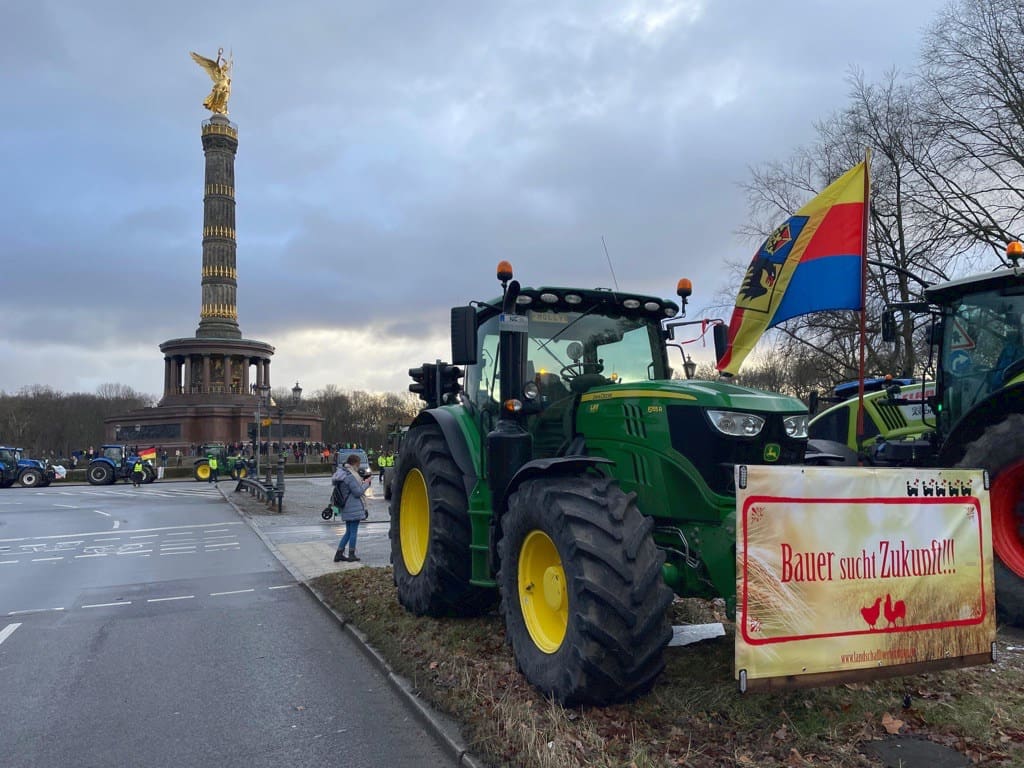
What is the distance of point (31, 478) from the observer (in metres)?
40.0

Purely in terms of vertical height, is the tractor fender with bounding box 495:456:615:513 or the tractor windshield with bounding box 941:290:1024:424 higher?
the tractor windshield with bounding box 941:290:1024:424

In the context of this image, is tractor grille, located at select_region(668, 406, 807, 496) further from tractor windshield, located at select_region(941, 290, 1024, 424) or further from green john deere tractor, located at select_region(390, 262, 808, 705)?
tractor windshield, located at select_region(941, 290, 1024, 424)

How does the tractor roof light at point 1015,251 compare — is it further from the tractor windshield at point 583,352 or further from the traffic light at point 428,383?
the traffic light at point 428,383

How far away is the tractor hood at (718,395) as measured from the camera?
186 inches

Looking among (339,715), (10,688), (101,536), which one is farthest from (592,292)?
(101,536)

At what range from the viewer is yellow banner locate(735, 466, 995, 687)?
3.79 m

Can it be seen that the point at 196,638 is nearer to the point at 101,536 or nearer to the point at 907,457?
the point at 907,457

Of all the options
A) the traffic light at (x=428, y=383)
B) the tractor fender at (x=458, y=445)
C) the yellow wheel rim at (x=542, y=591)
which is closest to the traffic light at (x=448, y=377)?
the traffic light at (x=428, y=383)

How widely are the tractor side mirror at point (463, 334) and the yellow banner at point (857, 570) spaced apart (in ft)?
7.86

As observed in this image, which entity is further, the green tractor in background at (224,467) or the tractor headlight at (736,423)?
the green tractor in background at (224,467)

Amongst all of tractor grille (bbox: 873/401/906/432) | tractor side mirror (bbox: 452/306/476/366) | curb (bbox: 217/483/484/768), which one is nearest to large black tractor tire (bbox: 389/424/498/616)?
curb (bbox: 217/483/484/768)

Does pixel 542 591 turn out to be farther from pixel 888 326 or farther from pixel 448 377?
pixel 888 326

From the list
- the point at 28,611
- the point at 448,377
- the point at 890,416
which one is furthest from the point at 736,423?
the point at 28,611

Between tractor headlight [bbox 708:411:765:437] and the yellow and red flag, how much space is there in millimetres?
1419
